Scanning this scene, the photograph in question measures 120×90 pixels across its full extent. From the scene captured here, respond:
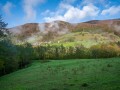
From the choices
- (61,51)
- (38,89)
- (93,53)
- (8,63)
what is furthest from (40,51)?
(38,89)

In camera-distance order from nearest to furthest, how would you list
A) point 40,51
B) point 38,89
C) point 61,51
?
point 38,89 < point 40,51 < point 61,51

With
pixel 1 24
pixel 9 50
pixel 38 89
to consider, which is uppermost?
pixel 1 24

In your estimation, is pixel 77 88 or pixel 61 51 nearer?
pixel 77 88

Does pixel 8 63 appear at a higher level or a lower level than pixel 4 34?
lower

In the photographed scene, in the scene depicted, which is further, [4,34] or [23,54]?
[23,54]

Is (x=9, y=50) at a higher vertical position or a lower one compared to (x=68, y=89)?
higher

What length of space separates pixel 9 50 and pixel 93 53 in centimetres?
9729

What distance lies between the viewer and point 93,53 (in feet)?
514

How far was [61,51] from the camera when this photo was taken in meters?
178

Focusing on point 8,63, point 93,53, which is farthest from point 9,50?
point 93,53

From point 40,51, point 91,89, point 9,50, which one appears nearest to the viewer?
point 91,89

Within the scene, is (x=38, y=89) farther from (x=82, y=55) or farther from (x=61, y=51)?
(x=61, y=51)

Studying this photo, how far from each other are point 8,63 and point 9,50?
195 inches

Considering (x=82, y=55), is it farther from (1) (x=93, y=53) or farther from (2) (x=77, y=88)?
(2) (x=77, y=88)
